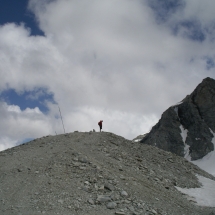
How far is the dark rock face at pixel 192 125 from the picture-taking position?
279 feet

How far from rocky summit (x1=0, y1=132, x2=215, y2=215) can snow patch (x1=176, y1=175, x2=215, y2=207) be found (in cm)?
65

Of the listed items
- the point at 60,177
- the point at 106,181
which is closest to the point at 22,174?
the point at 60,177

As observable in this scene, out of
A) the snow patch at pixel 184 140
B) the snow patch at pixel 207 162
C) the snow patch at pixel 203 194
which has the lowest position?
the snow patch at pixel 203 194

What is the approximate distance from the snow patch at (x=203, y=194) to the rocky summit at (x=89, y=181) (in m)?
0.65

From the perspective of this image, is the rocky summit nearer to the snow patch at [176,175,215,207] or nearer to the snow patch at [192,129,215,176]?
the snow patch at [176,175,215,207]

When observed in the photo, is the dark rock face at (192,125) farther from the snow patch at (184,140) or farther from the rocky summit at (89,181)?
the rocky summit at (89,181)

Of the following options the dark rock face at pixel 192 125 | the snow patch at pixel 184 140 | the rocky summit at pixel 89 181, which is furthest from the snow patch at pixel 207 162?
the rocky summit at pixel 89 181

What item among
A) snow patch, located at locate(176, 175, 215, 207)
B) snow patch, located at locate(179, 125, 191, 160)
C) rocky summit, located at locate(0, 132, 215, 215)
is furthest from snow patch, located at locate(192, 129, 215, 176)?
rocky summit, located at locate(0, 132, 215, 215)

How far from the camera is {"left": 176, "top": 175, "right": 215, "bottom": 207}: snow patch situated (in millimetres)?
19259

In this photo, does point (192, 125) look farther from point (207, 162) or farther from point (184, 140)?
point (207, 162)

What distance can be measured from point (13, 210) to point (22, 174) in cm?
406

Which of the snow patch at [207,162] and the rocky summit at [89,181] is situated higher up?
the snow patch at [207,162]

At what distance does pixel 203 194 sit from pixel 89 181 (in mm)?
10705

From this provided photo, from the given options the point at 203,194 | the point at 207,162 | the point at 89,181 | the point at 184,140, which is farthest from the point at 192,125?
the point at 89,181
